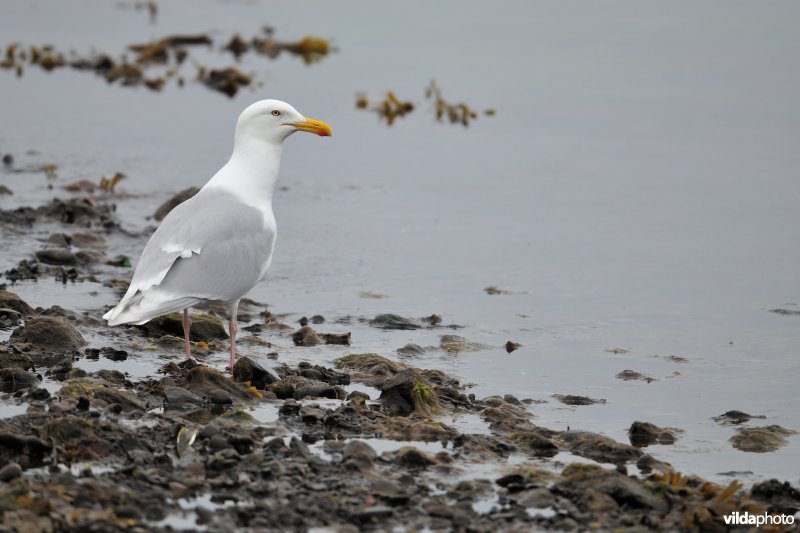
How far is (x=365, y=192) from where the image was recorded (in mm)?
16484

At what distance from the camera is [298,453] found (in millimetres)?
7527

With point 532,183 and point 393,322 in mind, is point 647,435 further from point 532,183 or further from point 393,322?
point 532,183

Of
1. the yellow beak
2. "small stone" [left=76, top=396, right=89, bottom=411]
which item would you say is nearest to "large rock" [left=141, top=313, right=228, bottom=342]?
the yellow beak

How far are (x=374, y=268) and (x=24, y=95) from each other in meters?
10.4

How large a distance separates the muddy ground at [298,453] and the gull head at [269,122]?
1.72 metres

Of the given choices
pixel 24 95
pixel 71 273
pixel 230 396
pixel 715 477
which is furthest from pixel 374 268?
pixel 24 95

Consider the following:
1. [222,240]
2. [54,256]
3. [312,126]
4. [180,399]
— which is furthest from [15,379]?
[54,256]

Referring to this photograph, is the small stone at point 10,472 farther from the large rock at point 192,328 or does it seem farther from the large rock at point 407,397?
the large rock at point 192,328

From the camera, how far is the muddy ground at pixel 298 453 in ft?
22.1

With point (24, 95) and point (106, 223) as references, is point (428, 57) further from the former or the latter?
point (106, 223)

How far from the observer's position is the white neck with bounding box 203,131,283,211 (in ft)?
33.1

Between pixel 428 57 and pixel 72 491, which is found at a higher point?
pixel 428 57

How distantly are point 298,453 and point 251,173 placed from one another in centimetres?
325

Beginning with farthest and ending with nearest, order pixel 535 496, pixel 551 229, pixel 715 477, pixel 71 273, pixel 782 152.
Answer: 1. pixel 782 152
2. pixel 551 229
3. pixel 71 273
4. pixel 715 477
5. pixel 535 496
